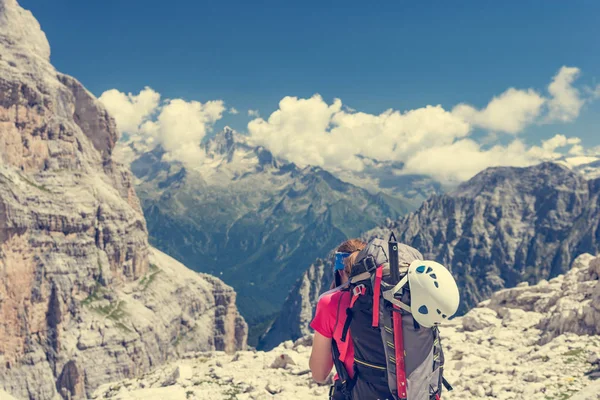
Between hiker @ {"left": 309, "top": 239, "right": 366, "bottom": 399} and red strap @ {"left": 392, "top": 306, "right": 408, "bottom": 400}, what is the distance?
996 millimetres

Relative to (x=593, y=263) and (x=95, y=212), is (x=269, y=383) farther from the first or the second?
(x=95, y=212)

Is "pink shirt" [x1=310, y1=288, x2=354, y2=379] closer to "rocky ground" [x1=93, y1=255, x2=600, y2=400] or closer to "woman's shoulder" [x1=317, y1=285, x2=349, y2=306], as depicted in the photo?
"woman's shoulder" [x1=317, y1=285, x2=349, y2=306]

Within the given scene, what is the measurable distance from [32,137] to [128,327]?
3394 inches

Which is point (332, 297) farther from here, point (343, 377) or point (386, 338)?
point (343, 377)

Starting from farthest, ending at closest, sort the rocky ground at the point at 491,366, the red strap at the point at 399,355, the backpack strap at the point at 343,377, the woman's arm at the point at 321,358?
the rocky ground at the point at 491,366 < the woman's arm at the point at 321,358 < the backpack strap at the point at 343,377 < the red strap at the point at 399,355

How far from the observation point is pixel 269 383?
20312 mm

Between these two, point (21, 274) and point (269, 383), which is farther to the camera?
point (21, 274)

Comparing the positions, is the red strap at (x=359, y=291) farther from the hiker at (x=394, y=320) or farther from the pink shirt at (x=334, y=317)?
the pink shirt at (x=334, y=317)

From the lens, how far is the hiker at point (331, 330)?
835 centimetres

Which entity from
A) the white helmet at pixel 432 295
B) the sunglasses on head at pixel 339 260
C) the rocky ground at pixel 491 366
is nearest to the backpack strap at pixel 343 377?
the sunglasses on head at pixel 339 260

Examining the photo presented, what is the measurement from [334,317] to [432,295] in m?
1.95

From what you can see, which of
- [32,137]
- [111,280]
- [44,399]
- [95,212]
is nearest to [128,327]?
[111,280]

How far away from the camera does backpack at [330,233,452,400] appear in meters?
7.69

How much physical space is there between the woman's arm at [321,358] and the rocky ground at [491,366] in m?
10.5
